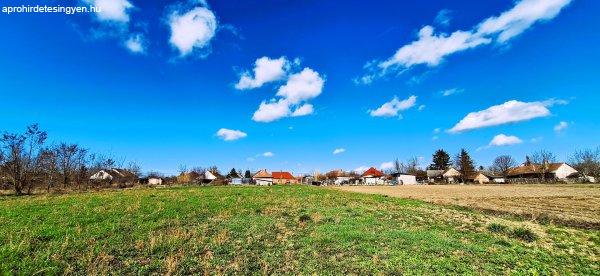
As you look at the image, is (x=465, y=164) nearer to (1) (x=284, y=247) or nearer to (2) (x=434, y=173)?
(2) (x=434, y=173)

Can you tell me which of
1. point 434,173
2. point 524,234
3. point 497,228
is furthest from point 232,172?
point 524,234

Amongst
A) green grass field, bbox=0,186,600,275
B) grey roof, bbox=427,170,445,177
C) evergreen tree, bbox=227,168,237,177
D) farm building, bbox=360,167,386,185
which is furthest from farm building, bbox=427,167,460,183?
green grass field, bbox=0,186,600,275

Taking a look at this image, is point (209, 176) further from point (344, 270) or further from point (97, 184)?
point (344, 270)

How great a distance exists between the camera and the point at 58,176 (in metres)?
58.5

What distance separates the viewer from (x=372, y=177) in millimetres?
149125

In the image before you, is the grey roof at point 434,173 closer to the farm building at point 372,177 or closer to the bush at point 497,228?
the farm building at point 372,177

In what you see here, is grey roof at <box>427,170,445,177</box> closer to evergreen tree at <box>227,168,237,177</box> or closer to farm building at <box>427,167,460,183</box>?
farm building at <box>427,167,460,183</box>

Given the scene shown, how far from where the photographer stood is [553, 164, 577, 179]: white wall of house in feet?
371

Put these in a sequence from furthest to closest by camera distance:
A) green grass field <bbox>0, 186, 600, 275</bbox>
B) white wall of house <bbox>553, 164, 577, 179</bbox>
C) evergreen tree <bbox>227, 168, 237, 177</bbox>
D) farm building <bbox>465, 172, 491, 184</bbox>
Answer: evergreen tree <bbox>227, 168, 237, 177</bbox>, farm building <bbox>465, 172, 491, 184</bbox>, white wall of house <bbox>553, 164, 577, 179</bbox>, green grass field <bbox>0, 186, 600, 275</bbox>

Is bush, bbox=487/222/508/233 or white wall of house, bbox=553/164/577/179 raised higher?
white wall of house, bbox=553/164/577/179

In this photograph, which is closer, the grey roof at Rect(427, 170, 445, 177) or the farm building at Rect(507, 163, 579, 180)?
the farm building at Rect(507, 163, 579, 180)

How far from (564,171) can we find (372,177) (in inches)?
2625

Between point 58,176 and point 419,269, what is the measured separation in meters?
67.1

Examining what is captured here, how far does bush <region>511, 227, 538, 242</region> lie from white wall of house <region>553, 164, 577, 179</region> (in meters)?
127
